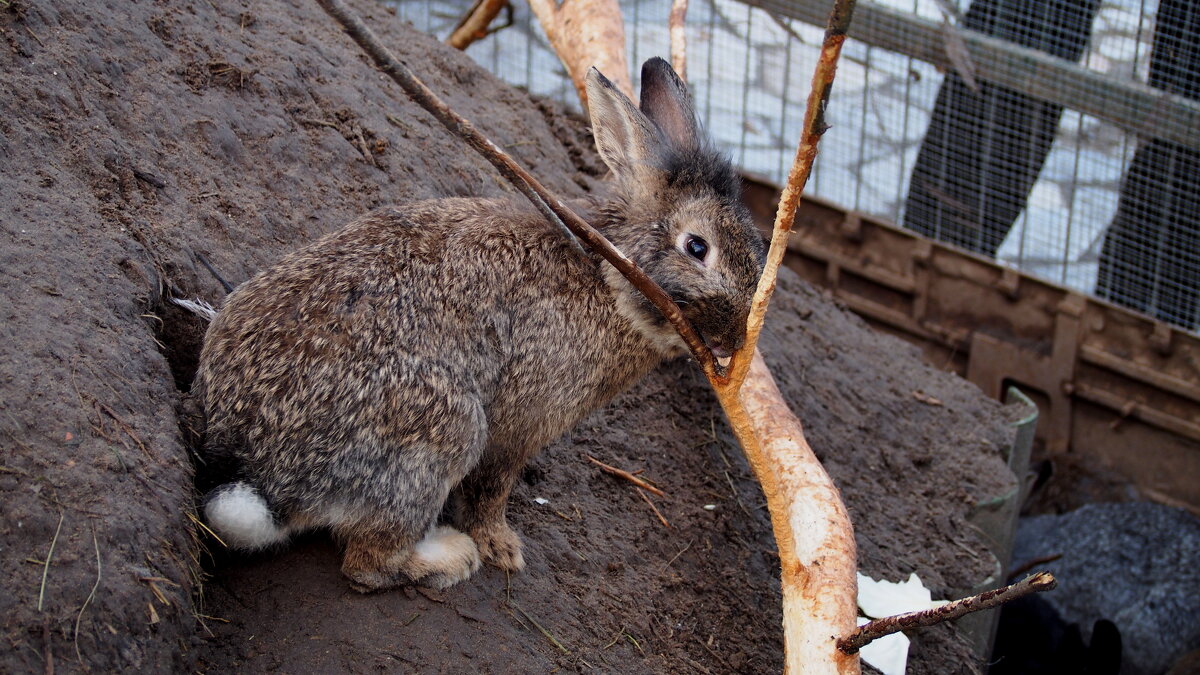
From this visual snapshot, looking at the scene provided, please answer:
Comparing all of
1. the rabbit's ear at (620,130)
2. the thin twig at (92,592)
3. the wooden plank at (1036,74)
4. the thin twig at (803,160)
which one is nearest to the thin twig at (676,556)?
the thin twig at (803,160)

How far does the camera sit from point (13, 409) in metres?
2.71

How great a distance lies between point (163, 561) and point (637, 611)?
1.69 meters

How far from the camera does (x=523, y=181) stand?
302 cm

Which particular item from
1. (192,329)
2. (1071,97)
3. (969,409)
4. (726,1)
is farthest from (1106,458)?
(192,329)

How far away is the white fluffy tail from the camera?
2.99 m

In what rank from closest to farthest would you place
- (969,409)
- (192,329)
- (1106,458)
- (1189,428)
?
(192,329) → (969,409) → (1189,428) → (1106,458)

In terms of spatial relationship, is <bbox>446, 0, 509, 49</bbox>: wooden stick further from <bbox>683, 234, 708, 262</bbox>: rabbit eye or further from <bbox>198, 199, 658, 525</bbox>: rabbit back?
<bbox>683, 234, 708, 262</bbox>: rabbit eye

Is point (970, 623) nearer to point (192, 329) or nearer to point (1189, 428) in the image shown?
point (1189, 428)

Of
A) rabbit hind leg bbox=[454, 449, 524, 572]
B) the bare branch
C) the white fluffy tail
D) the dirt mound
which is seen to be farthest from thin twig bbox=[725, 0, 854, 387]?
the bare branch

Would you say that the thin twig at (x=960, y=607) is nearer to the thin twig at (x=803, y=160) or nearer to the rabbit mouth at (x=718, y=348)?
the thin twig at (x=803, y=160)

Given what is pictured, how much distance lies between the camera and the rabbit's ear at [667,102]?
12.9 feet

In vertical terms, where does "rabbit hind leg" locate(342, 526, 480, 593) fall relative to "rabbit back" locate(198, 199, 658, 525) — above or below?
below

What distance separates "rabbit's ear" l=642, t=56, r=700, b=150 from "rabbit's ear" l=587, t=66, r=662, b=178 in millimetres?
178

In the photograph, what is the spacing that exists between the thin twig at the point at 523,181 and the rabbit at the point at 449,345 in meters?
0.32
